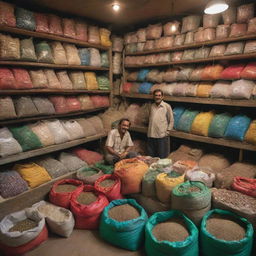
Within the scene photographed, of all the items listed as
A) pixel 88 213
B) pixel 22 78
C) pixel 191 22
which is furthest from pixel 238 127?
pixel 22 78

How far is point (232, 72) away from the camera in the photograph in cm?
291

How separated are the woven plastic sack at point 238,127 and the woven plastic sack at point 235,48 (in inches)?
34.8

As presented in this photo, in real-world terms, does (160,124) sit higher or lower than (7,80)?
lower

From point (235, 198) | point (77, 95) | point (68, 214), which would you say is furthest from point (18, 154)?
point (235, 198)

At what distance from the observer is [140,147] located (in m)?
3.98

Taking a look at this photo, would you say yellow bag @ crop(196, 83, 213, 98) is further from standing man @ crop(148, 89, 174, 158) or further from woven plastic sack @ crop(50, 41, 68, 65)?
woven plastic sack @ crop(50, 41, 68, 65)

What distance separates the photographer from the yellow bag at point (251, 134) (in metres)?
2.74

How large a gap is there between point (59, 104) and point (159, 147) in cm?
173

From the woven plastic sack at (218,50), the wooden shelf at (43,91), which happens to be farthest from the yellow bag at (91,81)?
the woven plastic sack at (218,50)

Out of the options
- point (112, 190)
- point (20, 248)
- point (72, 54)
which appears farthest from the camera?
point (72, 54)

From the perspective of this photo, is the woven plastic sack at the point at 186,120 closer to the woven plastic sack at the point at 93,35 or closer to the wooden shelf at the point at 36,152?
the wooden shelf at the point at 36,152

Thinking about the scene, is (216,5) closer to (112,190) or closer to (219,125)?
(219,125)

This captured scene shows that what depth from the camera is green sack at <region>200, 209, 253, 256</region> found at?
171cm

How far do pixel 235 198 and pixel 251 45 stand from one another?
1.98 m
